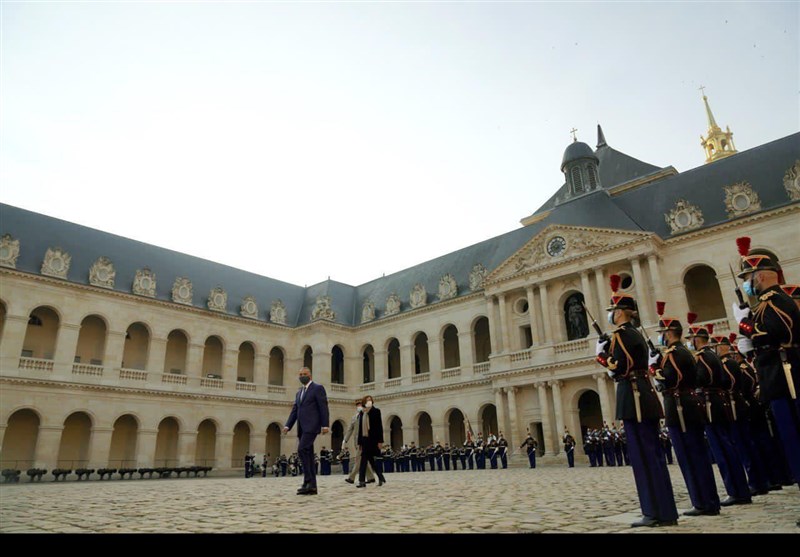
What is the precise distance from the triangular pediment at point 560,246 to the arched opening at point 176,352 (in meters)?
20.7

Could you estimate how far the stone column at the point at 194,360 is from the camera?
33.0m

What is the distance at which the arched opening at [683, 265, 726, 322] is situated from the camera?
93.1ft

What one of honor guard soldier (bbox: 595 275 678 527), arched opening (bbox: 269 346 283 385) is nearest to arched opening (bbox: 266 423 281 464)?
arched opening (bbox: 269 346 283 385)

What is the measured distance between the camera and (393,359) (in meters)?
42.0

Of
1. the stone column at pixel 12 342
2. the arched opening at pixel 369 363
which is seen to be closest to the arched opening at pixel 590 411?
the arched opening at pixel 369 363

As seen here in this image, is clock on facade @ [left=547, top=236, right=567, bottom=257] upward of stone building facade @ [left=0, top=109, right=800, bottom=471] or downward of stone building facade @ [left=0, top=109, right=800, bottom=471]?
upward

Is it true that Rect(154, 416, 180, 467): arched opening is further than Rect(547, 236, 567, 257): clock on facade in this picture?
Yes

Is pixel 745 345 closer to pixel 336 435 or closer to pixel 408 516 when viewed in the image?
pixel 408 516

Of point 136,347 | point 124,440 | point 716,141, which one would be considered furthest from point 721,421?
point 716,141

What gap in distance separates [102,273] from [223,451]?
13.0 meters

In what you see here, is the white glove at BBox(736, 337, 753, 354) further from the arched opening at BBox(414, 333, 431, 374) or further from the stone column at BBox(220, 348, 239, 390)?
the arched opening at BBox(414, 333, 431, 374)

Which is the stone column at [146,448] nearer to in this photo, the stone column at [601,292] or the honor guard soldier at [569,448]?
the honor guard soldier at [569,448]

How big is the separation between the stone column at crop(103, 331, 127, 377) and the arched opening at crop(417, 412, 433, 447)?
20059mm

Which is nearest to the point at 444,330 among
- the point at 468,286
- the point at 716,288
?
the point at 468,286
